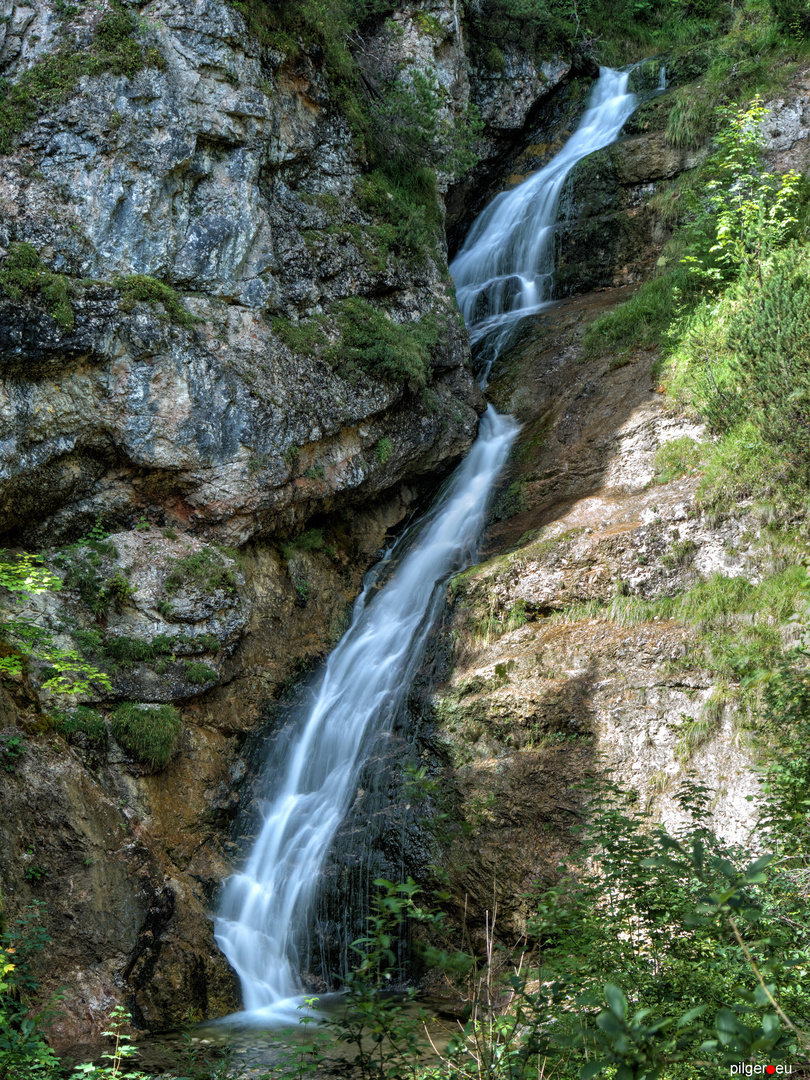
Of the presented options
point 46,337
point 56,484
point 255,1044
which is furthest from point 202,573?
point 255,1044

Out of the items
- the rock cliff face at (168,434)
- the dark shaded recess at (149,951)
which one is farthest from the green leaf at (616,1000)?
the dark shaded recess at (149,951)

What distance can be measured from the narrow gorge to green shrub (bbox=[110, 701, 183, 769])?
0.03 meters

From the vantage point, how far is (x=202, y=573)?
30.1 feet

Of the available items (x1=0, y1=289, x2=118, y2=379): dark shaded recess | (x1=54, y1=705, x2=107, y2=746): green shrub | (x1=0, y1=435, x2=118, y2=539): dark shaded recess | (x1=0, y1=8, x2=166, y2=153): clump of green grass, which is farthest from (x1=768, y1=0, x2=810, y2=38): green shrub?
(x1=54, y1=705, x2=107, y2=746): green shrub

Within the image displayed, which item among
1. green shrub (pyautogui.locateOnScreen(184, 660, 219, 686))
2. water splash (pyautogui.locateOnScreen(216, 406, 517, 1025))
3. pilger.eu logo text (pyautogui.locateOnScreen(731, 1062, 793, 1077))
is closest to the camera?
pilger.eu logo text (pyautogui.locateOnScreen(731, 1062, 793, 1077))

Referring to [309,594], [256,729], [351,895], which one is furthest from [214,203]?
[351,895]

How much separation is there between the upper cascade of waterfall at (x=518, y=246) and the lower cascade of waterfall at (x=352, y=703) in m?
0.04

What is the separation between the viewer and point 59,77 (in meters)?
9.39

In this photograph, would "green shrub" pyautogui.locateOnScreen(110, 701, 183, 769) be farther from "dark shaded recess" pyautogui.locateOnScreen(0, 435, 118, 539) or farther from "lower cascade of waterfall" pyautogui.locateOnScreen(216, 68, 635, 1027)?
"dark shaded recess" pyautogui.locateOnScreen(0, 435, 118, 539)

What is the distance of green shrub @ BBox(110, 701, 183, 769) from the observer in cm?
796

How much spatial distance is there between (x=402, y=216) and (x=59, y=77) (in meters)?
5.04

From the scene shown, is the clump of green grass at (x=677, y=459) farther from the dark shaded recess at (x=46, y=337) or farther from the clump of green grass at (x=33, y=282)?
the clump of green grass at (x=33, y=282)

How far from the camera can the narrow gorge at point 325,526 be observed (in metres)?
7.01

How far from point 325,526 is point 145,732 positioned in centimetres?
406
